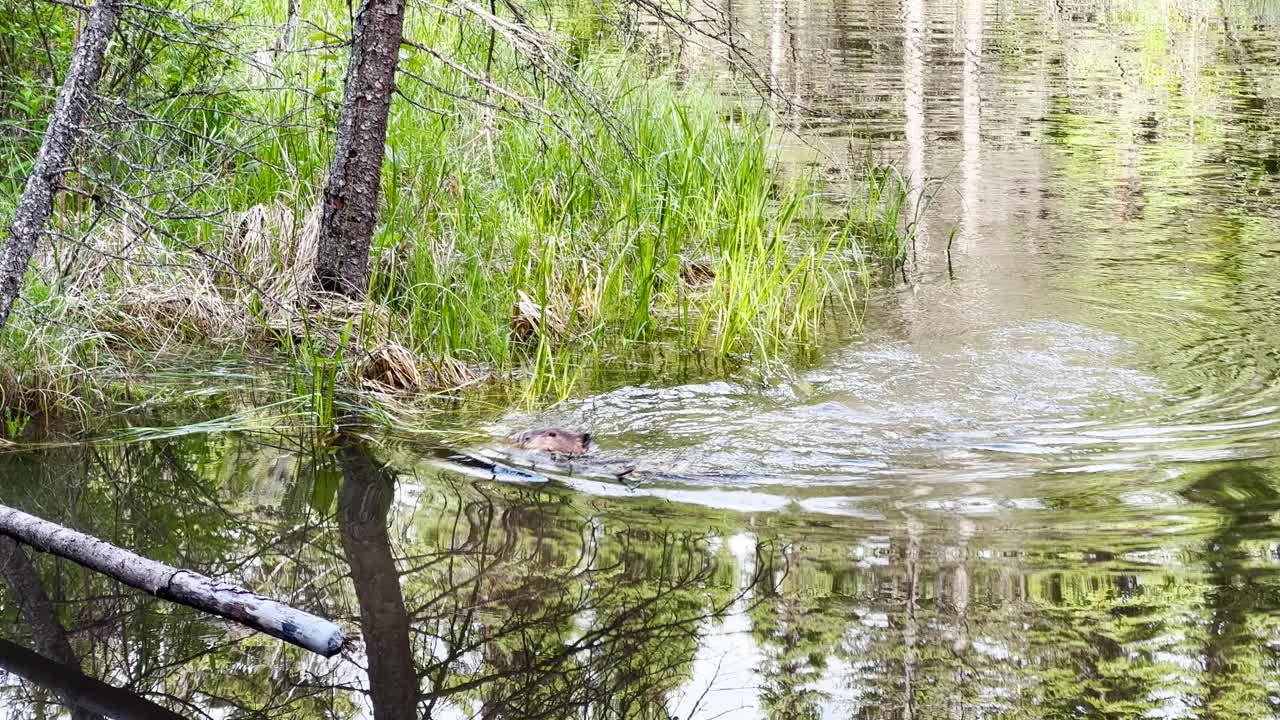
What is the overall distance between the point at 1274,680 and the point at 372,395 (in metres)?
3.65

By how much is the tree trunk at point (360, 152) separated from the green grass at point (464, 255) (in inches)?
5.9

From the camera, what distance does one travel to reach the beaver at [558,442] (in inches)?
189

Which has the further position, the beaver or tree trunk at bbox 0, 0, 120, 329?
the beaver

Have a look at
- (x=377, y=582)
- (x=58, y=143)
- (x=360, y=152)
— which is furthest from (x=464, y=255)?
(x=377, y=582)

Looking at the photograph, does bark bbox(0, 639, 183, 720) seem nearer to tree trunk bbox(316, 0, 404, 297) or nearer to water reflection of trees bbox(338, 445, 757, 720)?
water reflection of trees bbox(338, 445, 757, 720)

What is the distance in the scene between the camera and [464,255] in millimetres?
6176

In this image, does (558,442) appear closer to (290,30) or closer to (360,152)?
(360,152)

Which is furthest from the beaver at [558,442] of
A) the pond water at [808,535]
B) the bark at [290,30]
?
the bark at [290,30]

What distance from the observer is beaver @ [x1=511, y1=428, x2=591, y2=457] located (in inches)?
189

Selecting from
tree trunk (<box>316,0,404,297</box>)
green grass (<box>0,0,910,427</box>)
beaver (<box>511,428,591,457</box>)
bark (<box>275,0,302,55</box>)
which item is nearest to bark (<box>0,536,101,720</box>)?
green grass (<box>0,0,910,427</box>)

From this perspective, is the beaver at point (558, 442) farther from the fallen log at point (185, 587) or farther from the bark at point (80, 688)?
the bark at point (80, 688)

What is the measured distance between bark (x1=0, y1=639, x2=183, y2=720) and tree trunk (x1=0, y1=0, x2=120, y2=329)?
4.82 ft

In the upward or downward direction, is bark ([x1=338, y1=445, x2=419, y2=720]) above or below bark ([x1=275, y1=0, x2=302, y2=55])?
below

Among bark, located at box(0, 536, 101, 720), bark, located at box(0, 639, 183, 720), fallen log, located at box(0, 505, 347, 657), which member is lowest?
bark, located at box(0, 639, 183, 720)
